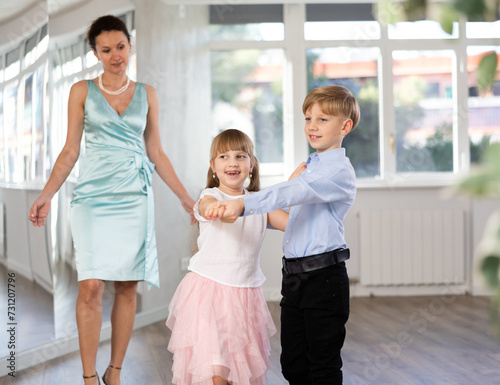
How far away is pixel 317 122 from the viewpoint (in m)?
1.89

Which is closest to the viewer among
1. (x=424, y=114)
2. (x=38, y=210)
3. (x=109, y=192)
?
(x=38, y=210)

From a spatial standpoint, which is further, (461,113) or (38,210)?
(461,113)

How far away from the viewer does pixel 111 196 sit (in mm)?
2432

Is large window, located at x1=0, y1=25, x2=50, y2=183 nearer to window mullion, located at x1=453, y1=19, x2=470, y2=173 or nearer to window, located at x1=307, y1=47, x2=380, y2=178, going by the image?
window, located at x1=307, y1=47, x2=380, y2=178

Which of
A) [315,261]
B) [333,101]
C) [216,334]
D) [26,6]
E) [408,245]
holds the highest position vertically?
[26,6]

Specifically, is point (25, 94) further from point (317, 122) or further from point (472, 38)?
point (472, 38)

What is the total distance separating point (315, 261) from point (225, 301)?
31cm

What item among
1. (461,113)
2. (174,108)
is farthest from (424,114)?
(174,108)

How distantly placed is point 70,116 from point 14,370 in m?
1.31

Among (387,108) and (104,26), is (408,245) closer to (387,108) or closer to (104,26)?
(387,108)

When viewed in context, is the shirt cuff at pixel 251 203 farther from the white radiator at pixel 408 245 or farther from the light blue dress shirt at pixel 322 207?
the white radiator at pixel 408 245

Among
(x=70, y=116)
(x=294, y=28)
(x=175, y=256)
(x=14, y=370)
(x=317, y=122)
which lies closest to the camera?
(x=317, y=122)

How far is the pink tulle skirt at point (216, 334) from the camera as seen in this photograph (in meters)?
1.91

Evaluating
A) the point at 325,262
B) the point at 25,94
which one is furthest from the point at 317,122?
the point at 25,94
